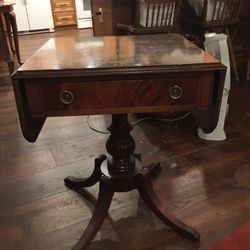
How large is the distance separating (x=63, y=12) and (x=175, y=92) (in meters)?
5.07

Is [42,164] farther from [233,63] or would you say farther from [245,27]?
[245,27]

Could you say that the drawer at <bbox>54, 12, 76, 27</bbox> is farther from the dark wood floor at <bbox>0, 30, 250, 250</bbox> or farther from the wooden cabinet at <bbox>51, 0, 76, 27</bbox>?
the dark wood floor at <bbox>0, 30, 250, 250</bbox>

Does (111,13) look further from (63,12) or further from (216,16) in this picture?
(63,12)

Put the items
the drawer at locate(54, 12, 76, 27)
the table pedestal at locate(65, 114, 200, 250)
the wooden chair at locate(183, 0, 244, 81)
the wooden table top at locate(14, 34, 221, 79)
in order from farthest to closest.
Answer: the drawer at locate(54, 12, 76, 27)
the wooden chair at locate(183, 0, 244, 81)
the table pedestal at locate(65, 114, 200, 250)
the wooden table top at locate(14, 34, 221, 79)

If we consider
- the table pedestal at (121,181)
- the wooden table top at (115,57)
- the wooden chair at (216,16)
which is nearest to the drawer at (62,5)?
the wooden chair at (216,16)

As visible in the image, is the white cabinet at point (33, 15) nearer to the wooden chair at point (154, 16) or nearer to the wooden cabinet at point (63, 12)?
the wooden cabinet at point (63, 12)

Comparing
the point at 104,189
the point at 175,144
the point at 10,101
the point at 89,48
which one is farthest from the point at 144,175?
the point at 10,101

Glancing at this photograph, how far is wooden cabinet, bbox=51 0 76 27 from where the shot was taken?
525 centimetres

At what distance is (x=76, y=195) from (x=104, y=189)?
298 mm

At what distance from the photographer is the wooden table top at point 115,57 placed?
2.57 feet

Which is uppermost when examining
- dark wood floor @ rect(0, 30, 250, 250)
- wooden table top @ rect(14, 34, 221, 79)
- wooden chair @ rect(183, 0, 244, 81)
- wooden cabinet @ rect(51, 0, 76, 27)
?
wooden table top @ rect(14, 34, 221, 79)

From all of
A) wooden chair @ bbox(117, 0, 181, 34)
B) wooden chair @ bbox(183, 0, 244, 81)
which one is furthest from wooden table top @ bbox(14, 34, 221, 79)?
wooden chair @ bbox(183, 0, 244, 81)

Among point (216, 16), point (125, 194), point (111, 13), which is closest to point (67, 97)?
point (125, 194)

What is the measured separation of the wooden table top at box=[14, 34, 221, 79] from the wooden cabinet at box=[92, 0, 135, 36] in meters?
1.23
